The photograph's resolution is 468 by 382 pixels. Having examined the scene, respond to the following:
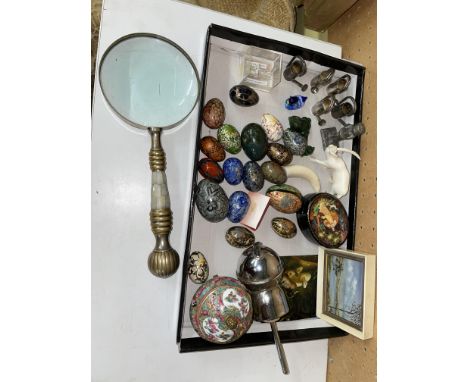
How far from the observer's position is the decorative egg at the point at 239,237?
85cm

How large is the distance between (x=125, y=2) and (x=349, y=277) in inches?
35.3

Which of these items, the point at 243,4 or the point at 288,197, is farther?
the point at 243,4

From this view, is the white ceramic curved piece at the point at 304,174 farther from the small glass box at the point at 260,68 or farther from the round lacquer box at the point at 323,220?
the small glass box at the point at 260,68

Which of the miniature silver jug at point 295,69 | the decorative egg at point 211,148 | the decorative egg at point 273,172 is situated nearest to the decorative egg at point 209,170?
the decorative egg at point 211,148

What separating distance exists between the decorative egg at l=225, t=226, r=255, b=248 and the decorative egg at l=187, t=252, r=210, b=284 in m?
0.09

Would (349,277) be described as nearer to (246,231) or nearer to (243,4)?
(246,231)

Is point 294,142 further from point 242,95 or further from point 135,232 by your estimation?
point 135,232

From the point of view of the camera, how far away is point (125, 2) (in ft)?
2.62

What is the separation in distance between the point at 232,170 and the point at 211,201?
10cm

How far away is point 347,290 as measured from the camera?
0.89 m

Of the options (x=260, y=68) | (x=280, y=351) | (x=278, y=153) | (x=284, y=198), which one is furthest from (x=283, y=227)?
(x=260, y=68)

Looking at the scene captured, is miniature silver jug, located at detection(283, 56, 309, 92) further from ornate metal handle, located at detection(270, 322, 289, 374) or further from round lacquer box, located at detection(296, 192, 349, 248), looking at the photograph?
ornate metal handle, located at detection(270, 322, 289, 374)

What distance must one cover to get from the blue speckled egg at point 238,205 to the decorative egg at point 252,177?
0.03 meters

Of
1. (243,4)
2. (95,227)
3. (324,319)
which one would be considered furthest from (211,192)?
(243,4)
